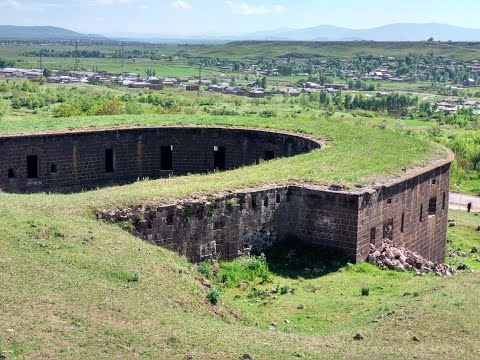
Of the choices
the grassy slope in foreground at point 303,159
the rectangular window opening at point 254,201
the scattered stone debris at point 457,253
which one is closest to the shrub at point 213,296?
the grassy slope in foreground at point 303,159

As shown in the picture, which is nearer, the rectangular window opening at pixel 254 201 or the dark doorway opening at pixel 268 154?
the rectangular window opening at pixel 254 201

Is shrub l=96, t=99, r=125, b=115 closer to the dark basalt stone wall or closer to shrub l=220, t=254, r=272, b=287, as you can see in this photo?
the dark basalt stone wall

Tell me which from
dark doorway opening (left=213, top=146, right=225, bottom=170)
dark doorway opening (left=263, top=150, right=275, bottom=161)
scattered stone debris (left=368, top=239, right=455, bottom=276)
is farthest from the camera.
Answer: dark doorway opening (left=213, top=146, right=225, bottom=170)

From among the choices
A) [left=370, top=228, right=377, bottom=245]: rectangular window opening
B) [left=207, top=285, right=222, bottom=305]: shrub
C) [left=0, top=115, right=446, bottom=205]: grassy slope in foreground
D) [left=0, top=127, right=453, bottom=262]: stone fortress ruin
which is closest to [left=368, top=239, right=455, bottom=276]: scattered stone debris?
[left=370, top=228, right=377, bottom=245]: rectangular window opening

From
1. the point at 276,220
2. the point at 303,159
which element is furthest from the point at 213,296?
the point at 303,159

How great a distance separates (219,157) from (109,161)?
4.37 m

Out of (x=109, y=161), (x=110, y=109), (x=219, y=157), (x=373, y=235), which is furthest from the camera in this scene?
(x=110, y=109)

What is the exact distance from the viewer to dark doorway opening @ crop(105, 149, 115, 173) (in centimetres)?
2877

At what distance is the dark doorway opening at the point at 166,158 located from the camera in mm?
30234

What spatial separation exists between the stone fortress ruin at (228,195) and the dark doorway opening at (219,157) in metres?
0.04

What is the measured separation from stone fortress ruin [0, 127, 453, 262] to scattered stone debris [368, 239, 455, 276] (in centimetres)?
31

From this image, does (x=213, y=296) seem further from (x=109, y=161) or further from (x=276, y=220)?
(x=109, y=161)

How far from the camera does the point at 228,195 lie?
18.7m

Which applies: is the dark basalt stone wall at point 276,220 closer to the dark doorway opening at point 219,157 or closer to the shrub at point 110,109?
the dark doorway opening at point 219,157
